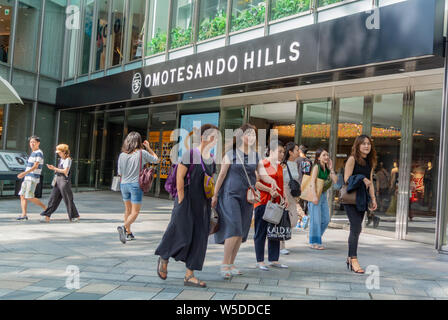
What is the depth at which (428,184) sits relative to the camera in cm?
858

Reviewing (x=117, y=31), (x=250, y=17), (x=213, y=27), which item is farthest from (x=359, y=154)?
(x=117, y=31)

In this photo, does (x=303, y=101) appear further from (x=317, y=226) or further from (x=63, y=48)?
(x=63, y=48)

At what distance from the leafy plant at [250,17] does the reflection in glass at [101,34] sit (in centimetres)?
754

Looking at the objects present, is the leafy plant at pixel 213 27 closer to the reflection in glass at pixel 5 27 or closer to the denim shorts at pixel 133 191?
the denim shorts at pixel 133 191

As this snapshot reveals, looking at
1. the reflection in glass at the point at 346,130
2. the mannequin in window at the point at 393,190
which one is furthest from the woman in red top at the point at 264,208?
the reflection in glass at the point at 346,130

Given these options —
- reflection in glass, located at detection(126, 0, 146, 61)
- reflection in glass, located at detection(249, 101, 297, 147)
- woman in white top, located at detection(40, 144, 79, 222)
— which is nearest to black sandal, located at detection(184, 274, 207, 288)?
woman in white top, located at detection(40, 144, 79, 222)

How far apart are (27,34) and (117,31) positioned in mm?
4106

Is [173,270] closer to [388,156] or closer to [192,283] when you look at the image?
[192,283]

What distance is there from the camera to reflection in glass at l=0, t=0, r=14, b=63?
16.9m

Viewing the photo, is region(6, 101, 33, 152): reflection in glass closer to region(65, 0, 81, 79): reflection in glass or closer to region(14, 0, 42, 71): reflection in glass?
region(14, 0, 42, 71): reflection in glass

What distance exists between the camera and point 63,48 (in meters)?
19.3

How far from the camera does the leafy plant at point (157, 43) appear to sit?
14734 mm

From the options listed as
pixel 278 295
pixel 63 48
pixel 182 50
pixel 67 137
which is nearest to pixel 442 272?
pixel 278 295

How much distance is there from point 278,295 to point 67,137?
16942mm
